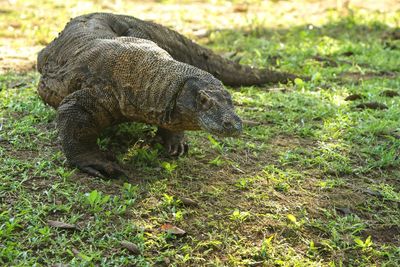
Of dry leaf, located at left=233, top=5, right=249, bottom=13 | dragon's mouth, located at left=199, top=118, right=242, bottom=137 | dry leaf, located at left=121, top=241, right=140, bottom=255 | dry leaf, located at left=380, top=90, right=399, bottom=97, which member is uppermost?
dragon's mouth, located at left=199, top=118, right=242, bottom=137

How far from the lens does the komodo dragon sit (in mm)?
3688

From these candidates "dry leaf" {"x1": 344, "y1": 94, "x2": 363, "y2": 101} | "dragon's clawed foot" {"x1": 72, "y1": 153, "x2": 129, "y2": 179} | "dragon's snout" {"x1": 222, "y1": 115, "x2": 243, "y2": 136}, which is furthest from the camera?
"dry leaf" {"x1": 344, "y1": 94, "x2": 363, "y2": 101}

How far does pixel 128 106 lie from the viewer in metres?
3.97

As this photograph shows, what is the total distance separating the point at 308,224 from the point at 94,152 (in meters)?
1.49

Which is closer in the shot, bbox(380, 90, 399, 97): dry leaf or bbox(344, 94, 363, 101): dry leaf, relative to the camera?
bbox(344, 94, 363, 101): dry leaf

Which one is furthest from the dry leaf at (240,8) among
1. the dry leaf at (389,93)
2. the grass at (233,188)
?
the dry leaf at (389,93)

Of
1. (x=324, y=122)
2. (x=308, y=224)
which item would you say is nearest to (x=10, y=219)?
(x=308, y=224)

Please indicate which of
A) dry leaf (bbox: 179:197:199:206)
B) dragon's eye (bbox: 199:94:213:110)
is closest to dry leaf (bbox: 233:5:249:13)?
dragon's eye (bbox: 199:94:213:110)

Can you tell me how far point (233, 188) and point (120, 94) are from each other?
3.18ft

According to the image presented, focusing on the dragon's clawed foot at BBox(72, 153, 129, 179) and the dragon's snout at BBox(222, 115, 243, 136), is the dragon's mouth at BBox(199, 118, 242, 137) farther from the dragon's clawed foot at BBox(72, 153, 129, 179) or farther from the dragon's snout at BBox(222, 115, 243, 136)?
the dragon's clawed foot at BBox(72, 153, 129, 179)

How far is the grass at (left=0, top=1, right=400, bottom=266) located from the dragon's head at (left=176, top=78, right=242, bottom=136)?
50 centimetres

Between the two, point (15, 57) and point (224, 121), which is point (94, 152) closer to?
point (224, 121)

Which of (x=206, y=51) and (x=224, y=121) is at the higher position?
(x=224, y=121)

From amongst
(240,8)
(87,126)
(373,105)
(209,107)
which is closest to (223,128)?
(209,107)
